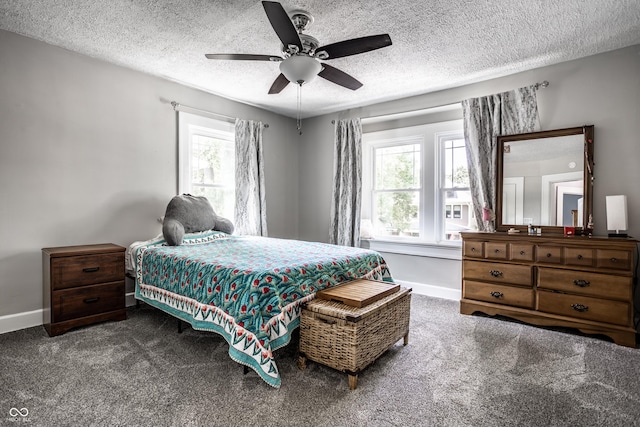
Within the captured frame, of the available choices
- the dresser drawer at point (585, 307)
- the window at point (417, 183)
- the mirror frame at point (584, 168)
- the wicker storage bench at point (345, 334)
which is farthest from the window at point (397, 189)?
the wicker storage bench at point (345, 334)

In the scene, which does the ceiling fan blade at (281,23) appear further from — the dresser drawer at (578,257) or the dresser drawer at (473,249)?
the dresser drawer at (578,257)

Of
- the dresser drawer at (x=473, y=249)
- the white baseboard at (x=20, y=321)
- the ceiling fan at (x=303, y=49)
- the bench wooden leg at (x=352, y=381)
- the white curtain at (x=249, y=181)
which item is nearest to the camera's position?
the bench wooden leg at (x=352, y=381)

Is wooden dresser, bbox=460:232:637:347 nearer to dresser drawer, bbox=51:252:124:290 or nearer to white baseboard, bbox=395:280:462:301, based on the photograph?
white baseboard, bbox=395:280:462:301

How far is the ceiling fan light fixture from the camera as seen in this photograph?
2.37 meters

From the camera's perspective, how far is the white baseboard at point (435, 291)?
3.96m

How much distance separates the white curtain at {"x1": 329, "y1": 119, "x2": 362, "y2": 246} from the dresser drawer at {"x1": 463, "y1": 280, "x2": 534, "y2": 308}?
5.65ft

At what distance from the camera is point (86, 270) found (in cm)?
285

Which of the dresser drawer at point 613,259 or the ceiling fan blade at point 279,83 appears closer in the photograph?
the dresser drawer at point 613,259

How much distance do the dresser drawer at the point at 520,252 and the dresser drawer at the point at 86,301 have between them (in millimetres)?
3717

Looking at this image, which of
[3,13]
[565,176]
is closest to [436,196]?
[565,176]

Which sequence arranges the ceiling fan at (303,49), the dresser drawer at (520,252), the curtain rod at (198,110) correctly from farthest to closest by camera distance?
the curtain rod at (198,110) → the dresser drawer at (520,252) → the ceiling fan at (303,49)

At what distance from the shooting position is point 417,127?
14.5 ft

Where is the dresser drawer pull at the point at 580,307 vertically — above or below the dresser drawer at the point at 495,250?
below

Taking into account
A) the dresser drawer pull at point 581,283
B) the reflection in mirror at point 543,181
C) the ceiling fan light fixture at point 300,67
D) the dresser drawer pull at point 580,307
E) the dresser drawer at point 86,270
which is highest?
the ceiling fan light fixture at point 300,67
